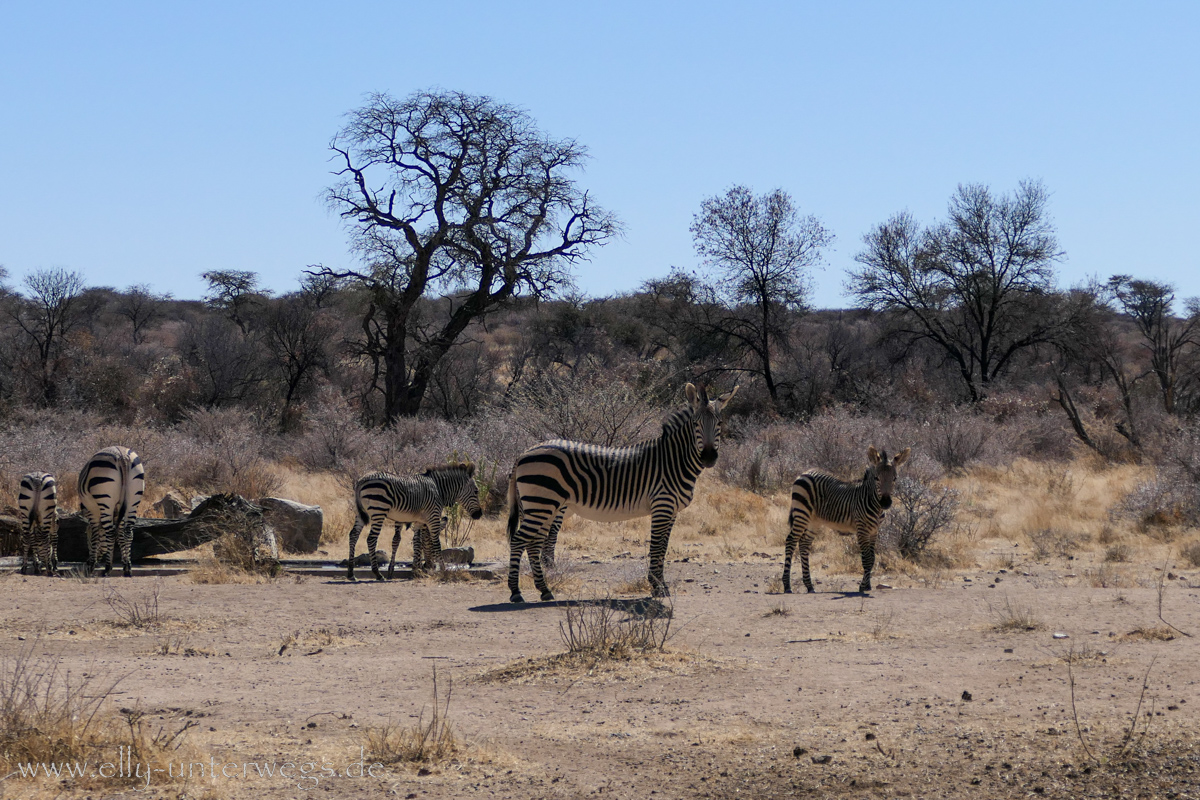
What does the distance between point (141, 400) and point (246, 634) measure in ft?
94.3

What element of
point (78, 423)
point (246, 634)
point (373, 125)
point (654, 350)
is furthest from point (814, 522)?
point (654, 350)

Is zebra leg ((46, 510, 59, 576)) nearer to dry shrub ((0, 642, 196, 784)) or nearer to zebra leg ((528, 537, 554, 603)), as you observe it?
zebra leg ((528, 537, 554, 603))

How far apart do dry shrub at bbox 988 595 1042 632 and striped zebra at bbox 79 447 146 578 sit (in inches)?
392

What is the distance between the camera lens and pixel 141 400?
36.1 meters

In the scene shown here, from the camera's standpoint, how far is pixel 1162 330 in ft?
127

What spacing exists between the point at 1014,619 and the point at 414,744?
592 cm

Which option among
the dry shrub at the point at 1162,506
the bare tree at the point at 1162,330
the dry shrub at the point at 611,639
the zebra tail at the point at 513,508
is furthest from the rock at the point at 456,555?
the bare tree at the point at 1162,330

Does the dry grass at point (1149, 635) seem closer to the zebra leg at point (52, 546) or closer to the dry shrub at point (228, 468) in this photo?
the zebra leg at point (52, 546)

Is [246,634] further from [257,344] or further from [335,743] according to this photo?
[257,344]

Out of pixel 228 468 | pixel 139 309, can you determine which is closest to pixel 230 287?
pixel 139 309

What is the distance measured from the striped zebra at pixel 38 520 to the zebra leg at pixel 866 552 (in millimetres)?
9496

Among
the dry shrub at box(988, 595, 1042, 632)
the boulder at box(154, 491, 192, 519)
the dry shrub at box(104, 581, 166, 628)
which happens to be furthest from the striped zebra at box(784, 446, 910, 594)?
the boulder at box(154, 491, 192, 519)

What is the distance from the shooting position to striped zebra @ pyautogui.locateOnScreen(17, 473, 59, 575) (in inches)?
535

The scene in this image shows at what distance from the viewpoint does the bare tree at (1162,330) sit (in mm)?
29578
